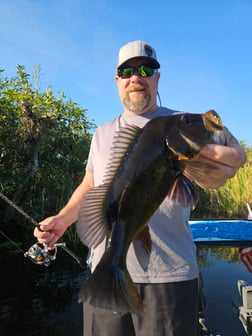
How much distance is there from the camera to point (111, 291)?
5.19 ft

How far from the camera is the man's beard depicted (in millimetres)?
2562

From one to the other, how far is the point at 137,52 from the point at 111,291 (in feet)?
5.73

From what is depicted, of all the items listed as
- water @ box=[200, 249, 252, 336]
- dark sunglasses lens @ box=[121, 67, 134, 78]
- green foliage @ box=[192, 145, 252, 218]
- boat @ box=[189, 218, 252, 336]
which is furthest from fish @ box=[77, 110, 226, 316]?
green foliage @ box=[192, 145, 252, 218]

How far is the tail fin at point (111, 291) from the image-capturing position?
1574 mm

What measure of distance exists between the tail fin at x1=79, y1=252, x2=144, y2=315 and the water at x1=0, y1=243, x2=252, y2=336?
5.07m

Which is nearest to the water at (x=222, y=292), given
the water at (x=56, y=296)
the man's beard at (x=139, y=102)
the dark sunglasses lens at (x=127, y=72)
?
the water at (x=56, y=296)

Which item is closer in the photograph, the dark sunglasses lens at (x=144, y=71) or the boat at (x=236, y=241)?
the dark sunglasses lens at (x=144, y=71)

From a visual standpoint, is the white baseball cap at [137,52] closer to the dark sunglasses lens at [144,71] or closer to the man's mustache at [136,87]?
the dark sunglasses lens at [144,71]

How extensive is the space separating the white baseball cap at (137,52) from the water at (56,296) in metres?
5.18

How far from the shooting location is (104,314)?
2.37 meters

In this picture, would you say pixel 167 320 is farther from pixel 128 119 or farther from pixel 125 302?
pixel 128 119

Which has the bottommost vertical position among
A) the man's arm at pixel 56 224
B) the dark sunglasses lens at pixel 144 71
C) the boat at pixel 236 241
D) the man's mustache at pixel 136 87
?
the boat at pixel 236 241

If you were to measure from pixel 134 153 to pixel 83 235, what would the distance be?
498 mm

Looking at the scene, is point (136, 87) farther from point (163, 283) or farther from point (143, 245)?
point (163, 283)
